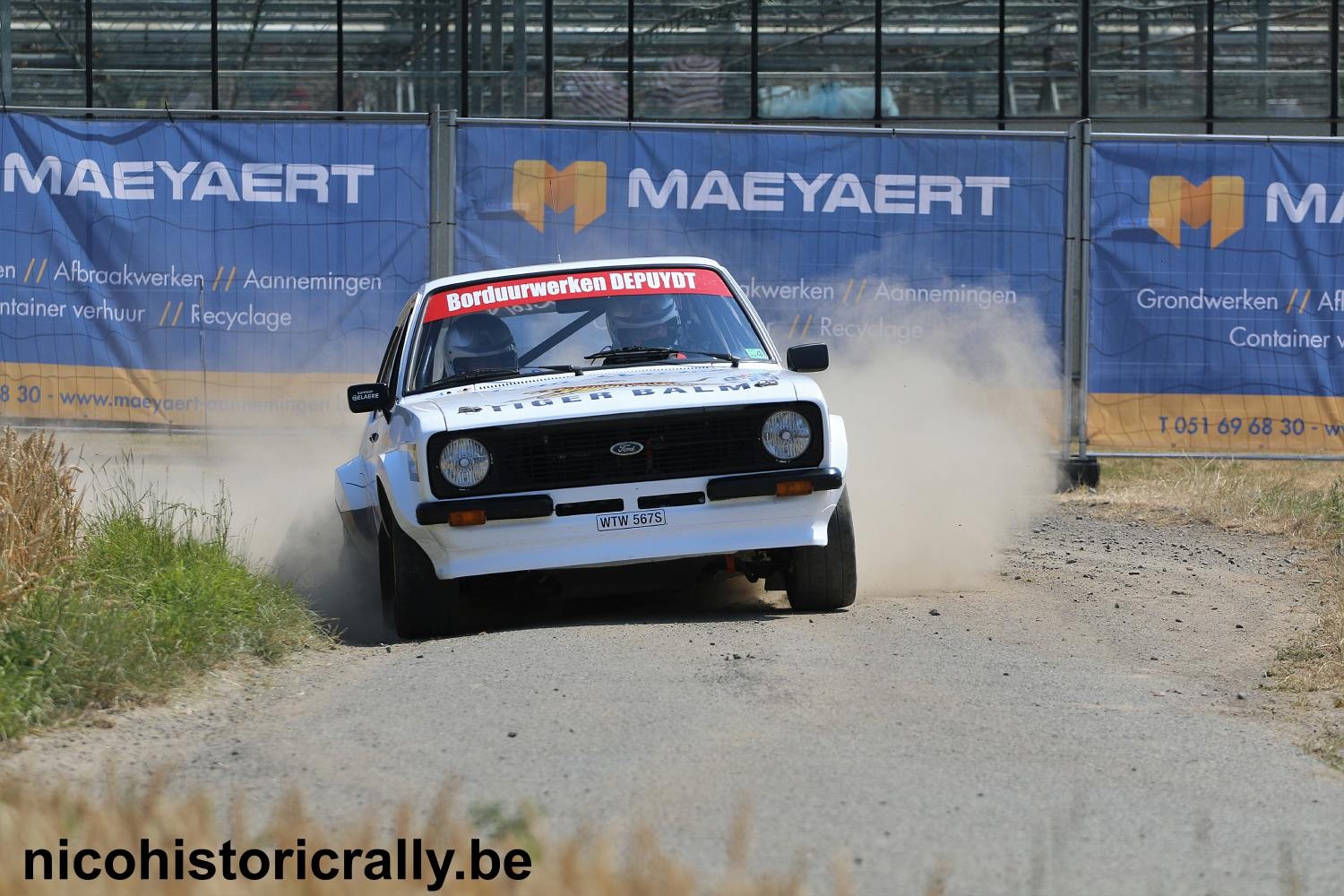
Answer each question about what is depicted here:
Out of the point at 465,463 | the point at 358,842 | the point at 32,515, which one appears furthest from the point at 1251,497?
the point at 358,842

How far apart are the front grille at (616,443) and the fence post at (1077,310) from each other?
6.17m

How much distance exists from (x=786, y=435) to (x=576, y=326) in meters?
1.47

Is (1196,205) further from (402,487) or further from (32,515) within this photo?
(32,515)

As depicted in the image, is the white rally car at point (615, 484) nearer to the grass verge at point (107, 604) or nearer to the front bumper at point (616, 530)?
the front bumper at point (616, 530)

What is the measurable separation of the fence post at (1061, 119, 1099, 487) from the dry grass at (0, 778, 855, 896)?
9313mm

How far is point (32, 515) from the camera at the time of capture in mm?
7070

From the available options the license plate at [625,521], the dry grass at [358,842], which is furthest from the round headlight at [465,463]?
the dry grass at [358,842]

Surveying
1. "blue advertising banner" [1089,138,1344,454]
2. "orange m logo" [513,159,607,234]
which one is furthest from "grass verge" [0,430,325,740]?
"blue advertising banner" [1089,138,1344,454]

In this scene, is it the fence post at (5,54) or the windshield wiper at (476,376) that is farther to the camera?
the fence post at (5,54)

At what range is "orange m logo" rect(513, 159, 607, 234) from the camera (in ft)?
42.7

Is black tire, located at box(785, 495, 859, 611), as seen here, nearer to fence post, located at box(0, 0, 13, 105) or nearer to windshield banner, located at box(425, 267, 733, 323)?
windshield banner, located at box(425, 267, 733, 323)

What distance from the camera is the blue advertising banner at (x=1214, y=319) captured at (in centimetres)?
1284

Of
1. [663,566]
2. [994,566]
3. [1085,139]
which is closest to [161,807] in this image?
[663,566]

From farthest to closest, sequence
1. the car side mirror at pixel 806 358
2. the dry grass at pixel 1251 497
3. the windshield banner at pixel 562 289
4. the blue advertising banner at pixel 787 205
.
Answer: the blue advertising banner at pixel 787 205
the dry grass at pixel 1251 497
the windshield banner at pixel 562 289
the car side mirror at pixel 806 358
